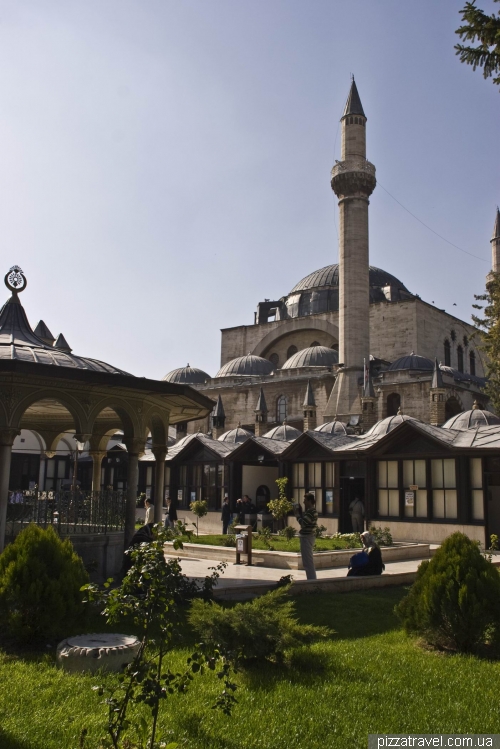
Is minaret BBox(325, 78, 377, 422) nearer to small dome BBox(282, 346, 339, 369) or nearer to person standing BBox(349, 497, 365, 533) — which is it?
small dome BBox(282, 346, 339, 369)

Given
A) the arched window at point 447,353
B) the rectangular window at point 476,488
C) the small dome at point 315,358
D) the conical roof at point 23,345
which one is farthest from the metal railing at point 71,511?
the arched window at point 447,353

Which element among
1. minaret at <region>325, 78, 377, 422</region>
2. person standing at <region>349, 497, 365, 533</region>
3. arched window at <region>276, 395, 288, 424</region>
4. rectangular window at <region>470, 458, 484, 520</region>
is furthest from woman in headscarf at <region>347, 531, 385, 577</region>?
arched window at <region>276, 395, 288, 424</region>

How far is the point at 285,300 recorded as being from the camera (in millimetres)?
64688

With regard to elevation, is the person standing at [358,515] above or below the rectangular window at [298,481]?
below

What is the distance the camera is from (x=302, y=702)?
5652mm

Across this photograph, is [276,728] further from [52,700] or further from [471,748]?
[52,700]

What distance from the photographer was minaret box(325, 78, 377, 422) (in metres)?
41.8

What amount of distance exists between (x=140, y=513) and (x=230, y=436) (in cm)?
629

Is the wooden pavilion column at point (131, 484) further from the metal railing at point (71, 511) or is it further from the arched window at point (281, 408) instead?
the arched window at point (281, 408)

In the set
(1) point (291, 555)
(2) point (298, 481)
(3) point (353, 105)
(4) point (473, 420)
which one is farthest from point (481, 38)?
(3) point (353, 105)

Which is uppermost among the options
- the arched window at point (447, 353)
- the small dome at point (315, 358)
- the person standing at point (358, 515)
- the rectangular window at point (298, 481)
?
the arched window at point (447, 353)

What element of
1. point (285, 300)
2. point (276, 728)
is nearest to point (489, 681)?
point (276, 728)

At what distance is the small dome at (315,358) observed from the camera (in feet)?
158

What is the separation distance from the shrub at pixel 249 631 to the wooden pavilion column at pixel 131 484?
4789 millimetres
